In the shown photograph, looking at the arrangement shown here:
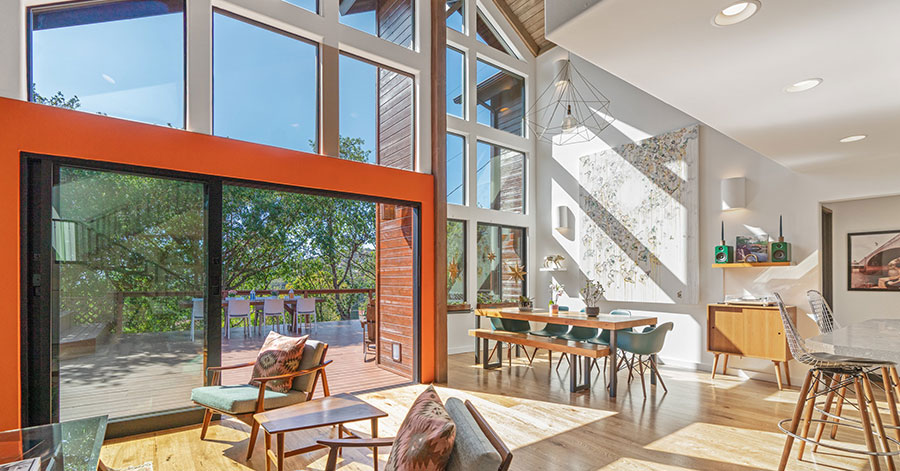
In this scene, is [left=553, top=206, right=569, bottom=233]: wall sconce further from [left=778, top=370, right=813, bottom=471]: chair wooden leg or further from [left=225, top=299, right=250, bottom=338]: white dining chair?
[left=225, top=299, right=250, bottom=338]: white dining chair

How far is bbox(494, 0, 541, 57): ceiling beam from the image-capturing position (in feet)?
27.1

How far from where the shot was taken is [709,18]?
196 cm

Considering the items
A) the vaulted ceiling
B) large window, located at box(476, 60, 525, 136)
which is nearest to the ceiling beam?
the vaulted ceiling

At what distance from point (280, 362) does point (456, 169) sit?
4805 mm

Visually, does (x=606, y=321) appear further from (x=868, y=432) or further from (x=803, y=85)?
(x=803, y=85)

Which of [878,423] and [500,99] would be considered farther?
[500,99]

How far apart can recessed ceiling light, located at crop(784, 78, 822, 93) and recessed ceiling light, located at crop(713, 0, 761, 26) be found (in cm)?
107

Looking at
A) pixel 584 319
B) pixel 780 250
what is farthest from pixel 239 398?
pixel 780 250

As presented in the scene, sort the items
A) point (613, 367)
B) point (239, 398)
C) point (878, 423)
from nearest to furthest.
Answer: point (878, 423), point (239, 398), point (613, 367)

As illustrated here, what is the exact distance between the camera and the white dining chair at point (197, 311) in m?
3.98

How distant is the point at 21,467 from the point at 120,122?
2.65 metres

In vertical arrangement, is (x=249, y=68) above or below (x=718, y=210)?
above

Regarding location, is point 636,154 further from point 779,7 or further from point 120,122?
point 120,122

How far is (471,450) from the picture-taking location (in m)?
1.42
